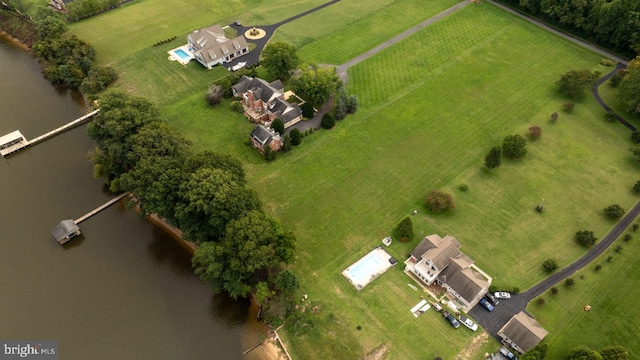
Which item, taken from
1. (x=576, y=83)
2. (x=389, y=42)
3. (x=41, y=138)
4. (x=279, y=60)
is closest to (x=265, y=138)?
(x=279, y=60)

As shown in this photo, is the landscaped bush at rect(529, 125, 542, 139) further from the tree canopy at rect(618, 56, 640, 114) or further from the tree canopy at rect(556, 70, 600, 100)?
the tree canopy at rect(618, 56, 640, 114)

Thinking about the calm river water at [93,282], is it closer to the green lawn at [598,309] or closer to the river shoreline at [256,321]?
the river shoreline at [256,321]

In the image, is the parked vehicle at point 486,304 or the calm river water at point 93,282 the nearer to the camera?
the calm river water at point 93,282

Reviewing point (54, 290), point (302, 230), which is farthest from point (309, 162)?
point (54, 290)

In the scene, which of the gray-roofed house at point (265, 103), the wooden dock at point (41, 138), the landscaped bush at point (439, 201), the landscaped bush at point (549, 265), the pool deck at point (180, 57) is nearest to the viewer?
the landscaped bush at point (549, 265)

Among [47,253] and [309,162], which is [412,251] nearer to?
[309,162]

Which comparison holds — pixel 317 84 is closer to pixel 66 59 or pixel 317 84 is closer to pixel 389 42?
pixel 389 42

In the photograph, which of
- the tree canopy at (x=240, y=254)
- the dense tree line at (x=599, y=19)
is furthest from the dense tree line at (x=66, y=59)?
the dense tree line at (x=599, y=19)
